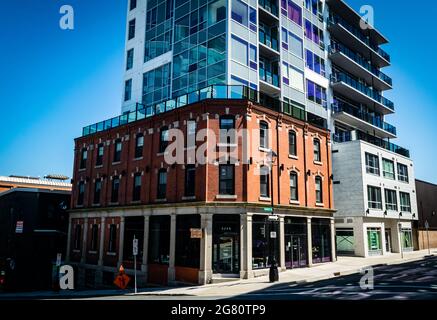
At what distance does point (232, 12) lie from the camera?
29516mm

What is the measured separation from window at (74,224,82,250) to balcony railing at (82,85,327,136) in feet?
33.0

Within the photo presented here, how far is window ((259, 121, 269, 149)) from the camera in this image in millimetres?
26844

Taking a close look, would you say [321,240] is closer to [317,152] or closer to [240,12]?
[317,152]

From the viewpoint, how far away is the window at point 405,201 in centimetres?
4397

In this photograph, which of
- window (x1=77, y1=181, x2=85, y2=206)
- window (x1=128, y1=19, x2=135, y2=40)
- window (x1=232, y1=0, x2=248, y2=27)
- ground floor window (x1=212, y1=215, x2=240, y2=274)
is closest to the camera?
ground floor window (x1=212, y1=215, x2=240, y2=274)

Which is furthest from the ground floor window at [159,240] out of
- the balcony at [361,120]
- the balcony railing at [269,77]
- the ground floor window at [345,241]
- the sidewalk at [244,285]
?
the balcony at [361,120]

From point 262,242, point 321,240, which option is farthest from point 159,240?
point 321,240

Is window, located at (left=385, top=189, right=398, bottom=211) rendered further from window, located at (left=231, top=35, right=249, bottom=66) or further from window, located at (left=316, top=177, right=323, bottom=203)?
window, located at (left=231, top=35, right=249, bottom=66)

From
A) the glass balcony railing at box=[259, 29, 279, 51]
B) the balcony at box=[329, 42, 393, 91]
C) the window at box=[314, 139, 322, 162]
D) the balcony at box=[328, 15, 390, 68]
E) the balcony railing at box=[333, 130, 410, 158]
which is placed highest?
the balcony at box=[328, 15, 390, 68]

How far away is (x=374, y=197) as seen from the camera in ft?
125

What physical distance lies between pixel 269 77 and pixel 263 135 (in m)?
8.06

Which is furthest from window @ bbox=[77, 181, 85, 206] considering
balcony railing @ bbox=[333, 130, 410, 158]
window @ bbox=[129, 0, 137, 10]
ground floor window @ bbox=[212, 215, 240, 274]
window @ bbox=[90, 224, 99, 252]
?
balcony railing @ bbox=[333, 130, 410, 158]

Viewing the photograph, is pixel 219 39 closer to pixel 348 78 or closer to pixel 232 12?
pixel 232 12

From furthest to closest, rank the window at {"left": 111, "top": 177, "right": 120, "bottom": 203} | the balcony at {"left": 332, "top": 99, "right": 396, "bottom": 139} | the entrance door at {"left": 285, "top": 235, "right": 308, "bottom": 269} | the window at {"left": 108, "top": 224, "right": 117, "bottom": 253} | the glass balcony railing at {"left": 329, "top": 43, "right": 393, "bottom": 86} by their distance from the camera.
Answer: the glass balcony railing at {"left": 329, "top": 43, "right": 393, "bottom": 86} < the balcony at {"left": 332, "top": 99, "right": 396, "bottom": 139} < the window at {"left": 111, "top": 177, "right": 120, "bottom": 203} < the window at {"left": 108, "top": 224, "right": 117, "bottom": 253} < the entrance door at {"left": 285, "top": 235, "right": 308, "bottom": 269}
